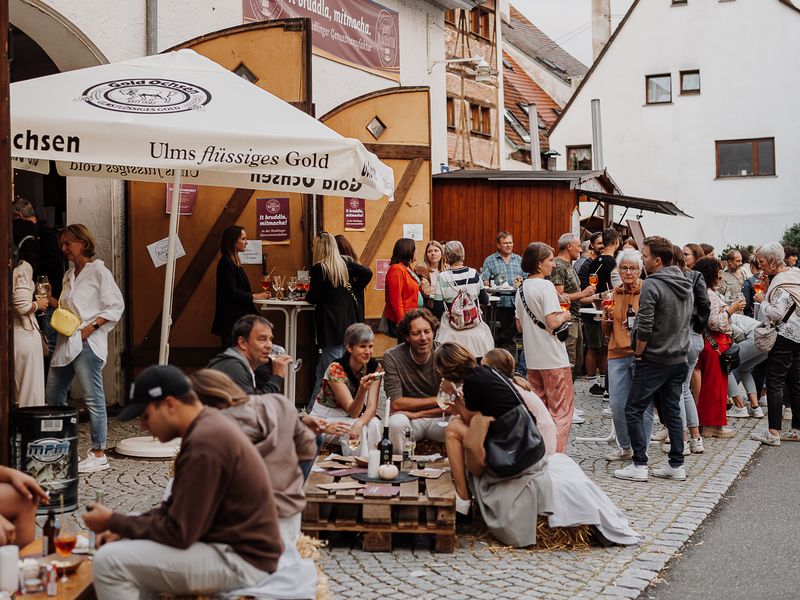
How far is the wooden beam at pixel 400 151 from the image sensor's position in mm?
11391

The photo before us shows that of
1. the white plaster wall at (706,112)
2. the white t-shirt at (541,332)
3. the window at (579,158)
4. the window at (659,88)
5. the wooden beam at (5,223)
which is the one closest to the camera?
the wooden beam at (5,223)

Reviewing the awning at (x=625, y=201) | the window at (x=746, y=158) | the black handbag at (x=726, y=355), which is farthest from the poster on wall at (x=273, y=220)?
the window at (x=746, y=158)

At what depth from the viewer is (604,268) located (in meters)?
11.7

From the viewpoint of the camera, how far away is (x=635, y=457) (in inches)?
294

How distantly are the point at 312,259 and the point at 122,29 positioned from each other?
132 inches

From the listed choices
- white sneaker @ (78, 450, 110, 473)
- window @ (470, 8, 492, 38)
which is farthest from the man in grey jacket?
window @ (470, 8, 492, 38)

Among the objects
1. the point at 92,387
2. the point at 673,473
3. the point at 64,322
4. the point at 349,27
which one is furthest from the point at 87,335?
the point at 349,27

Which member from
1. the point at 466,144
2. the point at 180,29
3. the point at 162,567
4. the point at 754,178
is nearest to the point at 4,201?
the point at 162,567

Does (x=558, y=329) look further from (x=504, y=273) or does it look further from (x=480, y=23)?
(x=480, y=23)

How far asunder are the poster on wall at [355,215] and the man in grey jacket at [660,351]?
15.2 ft

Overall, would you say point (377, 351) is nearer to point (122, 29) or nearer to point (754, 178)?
point (122, 29)

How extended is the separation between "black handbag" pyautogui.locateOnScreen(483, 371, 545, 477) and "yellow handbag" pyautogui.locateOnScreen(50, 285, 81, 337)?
12.0ft

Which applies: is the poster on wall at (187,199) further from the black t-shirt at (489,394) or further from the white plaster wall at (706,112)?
the white plaster wall at (706,112)

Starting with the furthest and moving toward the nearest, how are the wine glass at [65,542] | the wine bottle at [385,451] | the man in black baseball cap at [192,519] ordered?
the wine bottle at [385,451] → the wine glass at [65,542] → the man in black baseball cap at [192,519]
